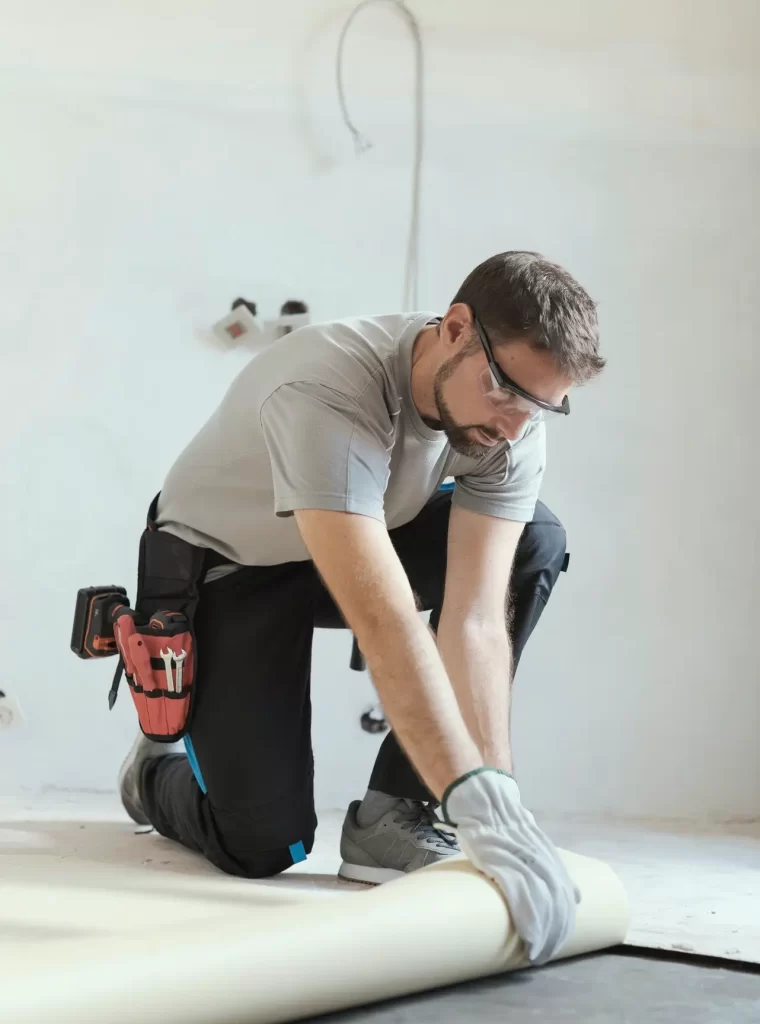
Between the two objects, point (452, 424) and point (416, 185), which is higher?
point (416, 185)

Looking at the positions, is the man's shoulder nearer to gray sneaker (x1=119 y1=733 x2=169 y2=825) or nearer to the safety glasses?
the safety glasses

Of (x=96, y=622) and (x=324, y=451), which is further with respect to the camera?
(x=96, y=622)

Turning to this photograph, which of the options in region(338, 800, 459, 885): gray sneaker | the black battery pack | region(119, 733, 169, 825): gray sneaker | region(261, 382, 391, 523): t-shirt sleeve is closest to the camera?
region(261, 382, 391, 523): t-shirt sleeve

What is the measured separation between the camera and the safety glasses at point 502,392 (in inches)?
50.5

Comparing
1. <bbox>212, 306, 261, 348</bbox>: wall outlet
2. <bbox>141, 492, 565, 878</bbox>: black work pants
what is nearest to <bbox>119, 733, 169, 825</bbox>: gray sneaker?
<bbox>141, 492, 565, 878</bbox>: black work pants

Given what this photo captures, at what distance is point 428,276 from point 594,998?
5.83ft

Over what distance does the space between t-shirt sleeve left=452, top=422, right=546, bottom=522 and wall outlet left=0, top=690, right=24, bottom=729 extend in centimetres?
135

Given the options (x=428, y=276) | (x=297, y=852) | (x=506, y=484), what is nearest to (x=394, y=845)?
(x=297, y=852)

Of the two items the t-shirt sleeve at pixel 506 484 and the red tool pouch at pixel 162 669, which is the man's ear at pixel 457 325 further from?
the red tool pouch at pixel 162 669

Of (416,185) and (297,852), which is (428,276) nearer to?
(416,185)

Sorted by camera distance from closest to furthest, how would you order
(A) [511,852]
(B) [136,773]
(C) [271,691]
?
(A) [511,852] < (C) [271,691] < (B) [136,773]

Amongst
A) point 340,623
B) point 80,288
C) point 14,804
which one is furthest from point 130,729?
point 80,288

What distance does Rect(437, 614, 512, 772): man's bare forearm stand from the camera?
4.53ft

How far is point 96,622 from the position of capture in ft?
5.84
